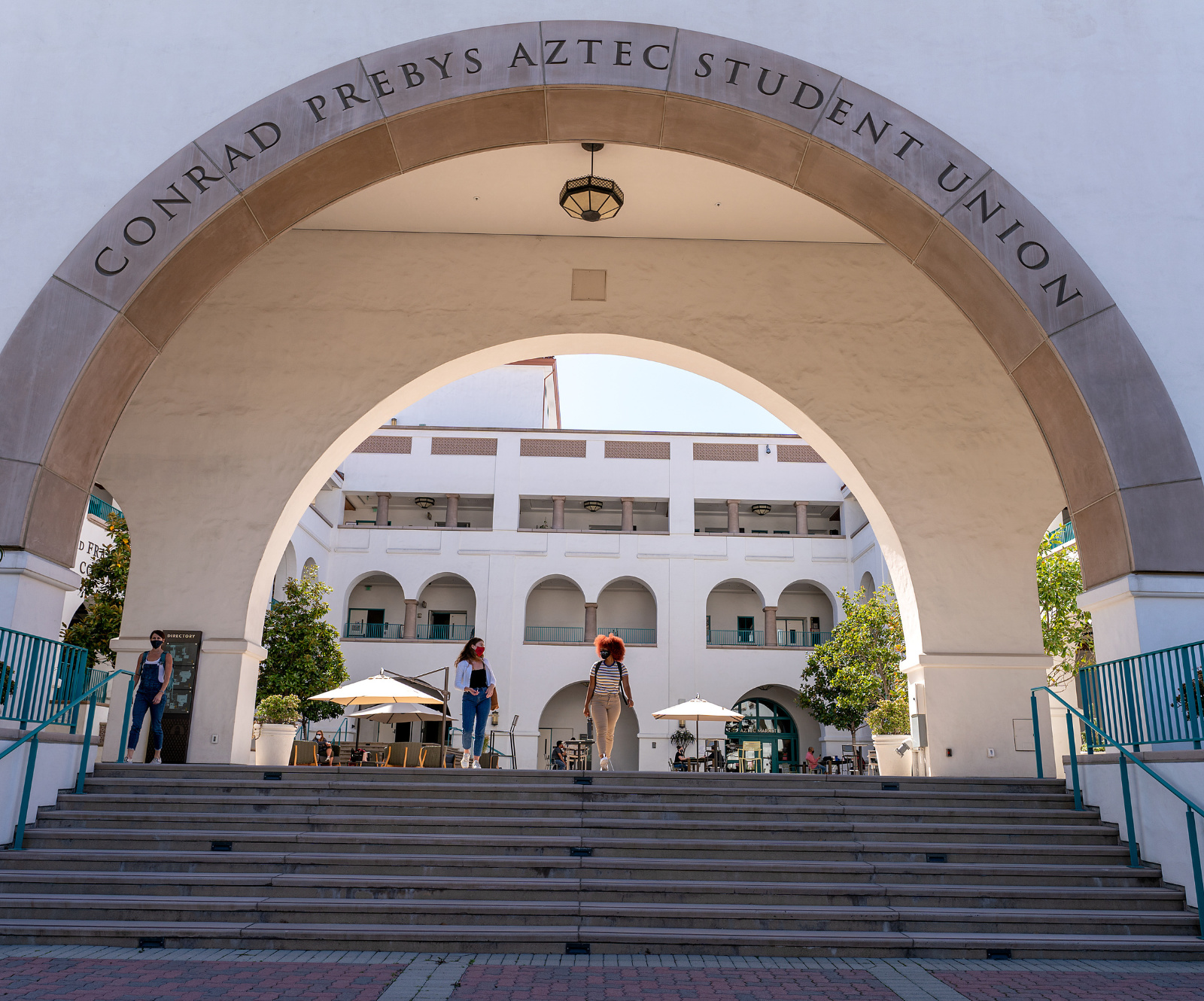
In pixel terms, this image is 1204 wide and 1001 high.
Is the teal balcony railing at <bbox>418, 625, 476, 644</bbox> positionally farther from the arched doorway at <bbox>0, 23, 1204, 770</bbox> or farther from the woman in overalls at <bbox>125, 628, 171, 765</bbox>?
the woman in overalls at <bbox>125, 628, 171, 765</bbox>

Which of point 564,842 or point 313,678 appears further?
point 313,678

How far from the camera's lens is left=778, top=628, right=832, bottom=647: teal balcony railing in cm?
2959

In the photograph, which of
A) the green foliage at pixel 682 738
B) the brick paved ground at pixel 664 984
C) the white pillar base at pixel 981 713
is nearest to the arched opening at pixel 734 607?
the green foliage at pixel 682 738

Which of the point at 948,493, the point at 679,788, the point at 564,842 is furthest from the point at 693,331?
the point at 564,842

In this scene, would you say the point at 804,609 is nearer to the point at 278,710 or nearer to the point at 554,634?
the point at 554,634

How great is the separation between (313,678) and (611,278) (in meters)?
11.1

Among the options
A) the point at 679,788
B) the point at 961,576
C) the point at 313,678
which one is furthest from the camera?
the point at 313,678

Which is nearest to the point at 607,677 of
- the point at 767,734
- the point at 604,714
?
the point at 604,714

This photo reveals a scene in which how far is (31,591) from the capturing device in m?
7.48

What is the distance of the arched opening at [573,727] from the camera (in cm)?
3003

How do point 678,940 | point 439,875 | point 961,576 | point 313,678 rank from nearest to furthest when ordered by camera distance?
point 678,940
point 439,875
point 961,576
point 313,678

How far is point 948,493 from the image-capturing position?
460 inches

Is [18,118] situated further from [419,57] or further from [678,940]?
[678,940]

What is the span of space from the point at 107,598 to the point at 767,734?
20.3 metres
